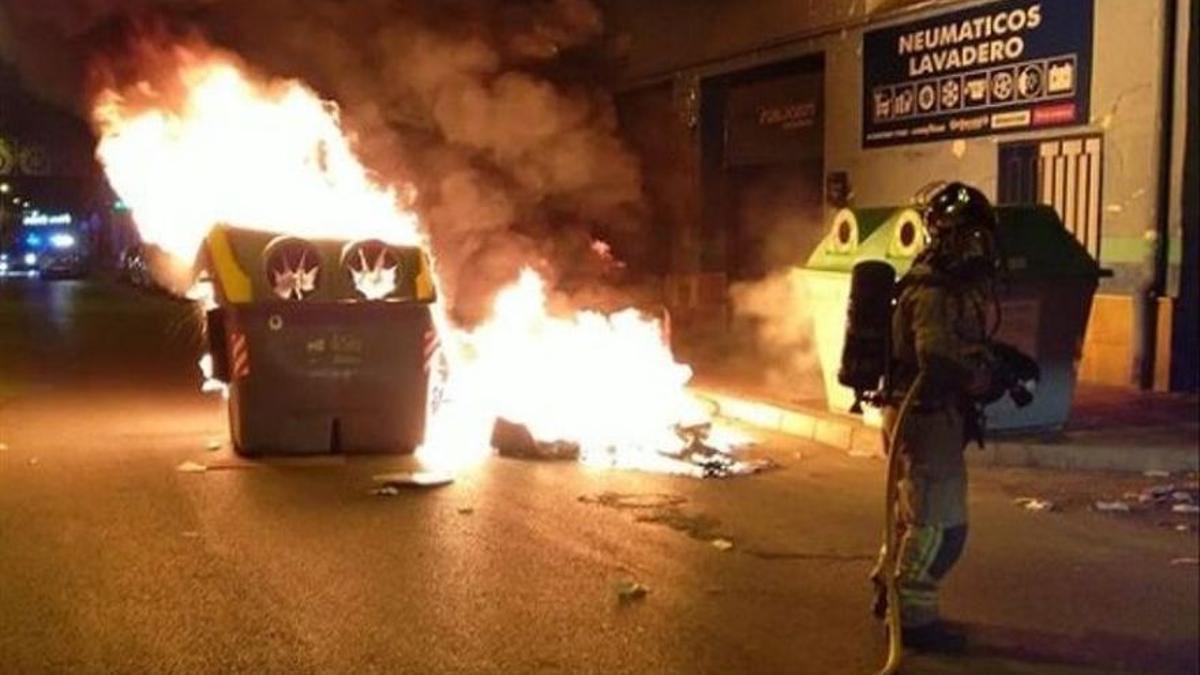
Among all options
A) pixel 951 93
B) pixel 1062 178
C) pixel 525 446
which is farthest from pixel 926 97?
pixel 525 446

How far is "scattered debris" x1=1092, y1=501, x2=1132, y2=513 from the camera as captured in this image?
27.4 ft

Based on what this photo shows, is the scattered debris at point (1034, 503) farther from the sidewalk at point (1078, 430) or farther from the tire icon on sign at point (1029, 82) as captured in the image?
the tire icon on sign at point (1029, 82)

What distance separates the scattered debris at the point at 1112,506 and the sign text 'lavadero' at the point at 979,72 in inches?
244

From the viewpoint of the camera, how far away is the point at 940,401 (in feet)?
18.8

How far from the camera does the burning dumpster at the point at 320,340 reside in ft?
33.0

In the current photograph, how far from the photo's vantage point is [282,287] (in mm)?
10102

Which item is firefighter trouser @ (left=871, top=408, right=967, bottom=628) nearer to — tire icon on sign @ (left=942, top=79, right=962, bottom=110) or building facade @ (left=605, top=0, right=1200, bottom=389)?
building facade @ (left=605, top=0, right=1200, bottom=389)

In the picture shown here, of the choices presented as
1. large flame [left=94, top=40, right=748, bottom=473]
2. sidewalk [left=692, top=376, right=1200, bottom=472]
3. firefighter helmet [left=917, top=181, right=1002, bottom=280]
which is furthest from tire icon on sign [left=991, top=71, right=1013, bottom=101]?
firefighter helmet [left=917, top=181, right=1002, bottom=280]

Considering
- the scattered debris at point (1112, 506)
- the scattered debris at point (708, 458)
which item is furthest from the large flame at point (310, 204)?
the scattered debris at point (1112, 506)

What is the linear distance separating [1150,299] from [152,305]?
25.6 meters

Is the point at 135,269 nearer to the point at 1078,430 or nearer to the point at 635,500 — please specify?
the point at 1078,430

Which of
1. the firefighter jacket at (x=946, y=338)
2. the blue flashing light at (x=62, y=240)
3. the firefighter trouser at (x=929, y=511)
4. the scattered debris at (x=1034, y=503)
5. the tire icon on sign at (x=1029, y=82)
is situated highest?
the tire icon on sign at (x=1029, y=82)

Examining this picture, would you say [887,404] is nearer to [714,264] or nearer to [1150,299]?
[1150,299]

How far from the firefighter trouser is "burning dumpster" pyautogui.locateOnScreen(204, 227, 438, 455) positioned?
532 centimetres
